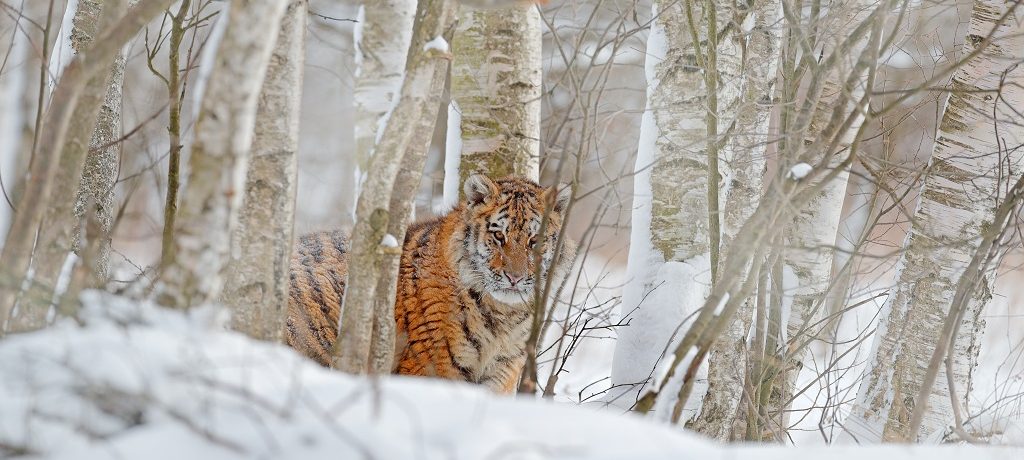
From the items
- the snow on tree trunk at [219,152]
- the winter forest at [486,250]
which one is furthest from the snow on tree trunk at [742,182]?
the snow on tree trunk at [219,152]

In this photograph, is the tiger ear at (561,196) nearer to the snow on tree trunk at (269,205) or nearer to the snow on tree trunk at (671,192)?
the snow on tree trunk at (671,192)

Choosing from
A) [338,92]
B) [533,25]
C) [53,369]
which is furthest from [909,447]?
[338,92]

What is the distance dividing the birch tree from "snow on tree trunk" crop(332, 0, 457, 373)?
145 centimetres

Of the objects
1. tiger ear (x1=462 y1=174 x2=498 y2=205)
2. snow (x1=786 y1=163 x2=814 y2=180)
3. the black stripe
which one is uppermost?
snow (x1=786 y1=163 x2=814 y2=180)

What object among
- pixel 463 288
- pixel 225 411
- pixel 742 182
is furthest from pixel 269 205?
pixel 742 182

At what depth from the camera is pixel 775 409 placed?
5133mm

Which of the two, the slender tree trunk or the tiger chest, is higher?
the slender tree trunk

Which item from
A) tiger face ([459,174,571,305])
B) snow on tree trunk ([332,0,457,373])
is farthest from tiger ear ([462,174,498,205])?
snow on tree trunk ([332,0,457,373])

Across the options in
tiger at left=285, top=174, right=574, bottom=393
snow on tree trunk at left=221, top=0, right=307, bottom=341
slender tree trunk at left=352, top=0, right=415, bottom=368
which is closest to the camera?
snow on tree trunk at left=221, top=0, right=307, bottom=341

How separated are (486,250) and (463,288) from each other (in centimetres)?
27

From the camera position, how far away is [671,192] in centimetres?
491

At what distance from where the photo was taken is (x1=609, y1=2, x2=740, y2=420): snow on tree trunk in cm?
476

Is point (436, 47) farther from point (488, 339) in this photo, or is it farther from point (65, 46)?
point (65, 46)

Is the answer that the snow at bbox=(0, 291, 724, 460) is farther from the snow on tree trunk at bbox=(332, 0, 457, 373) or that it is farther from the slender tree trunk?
the slender tree trunk
